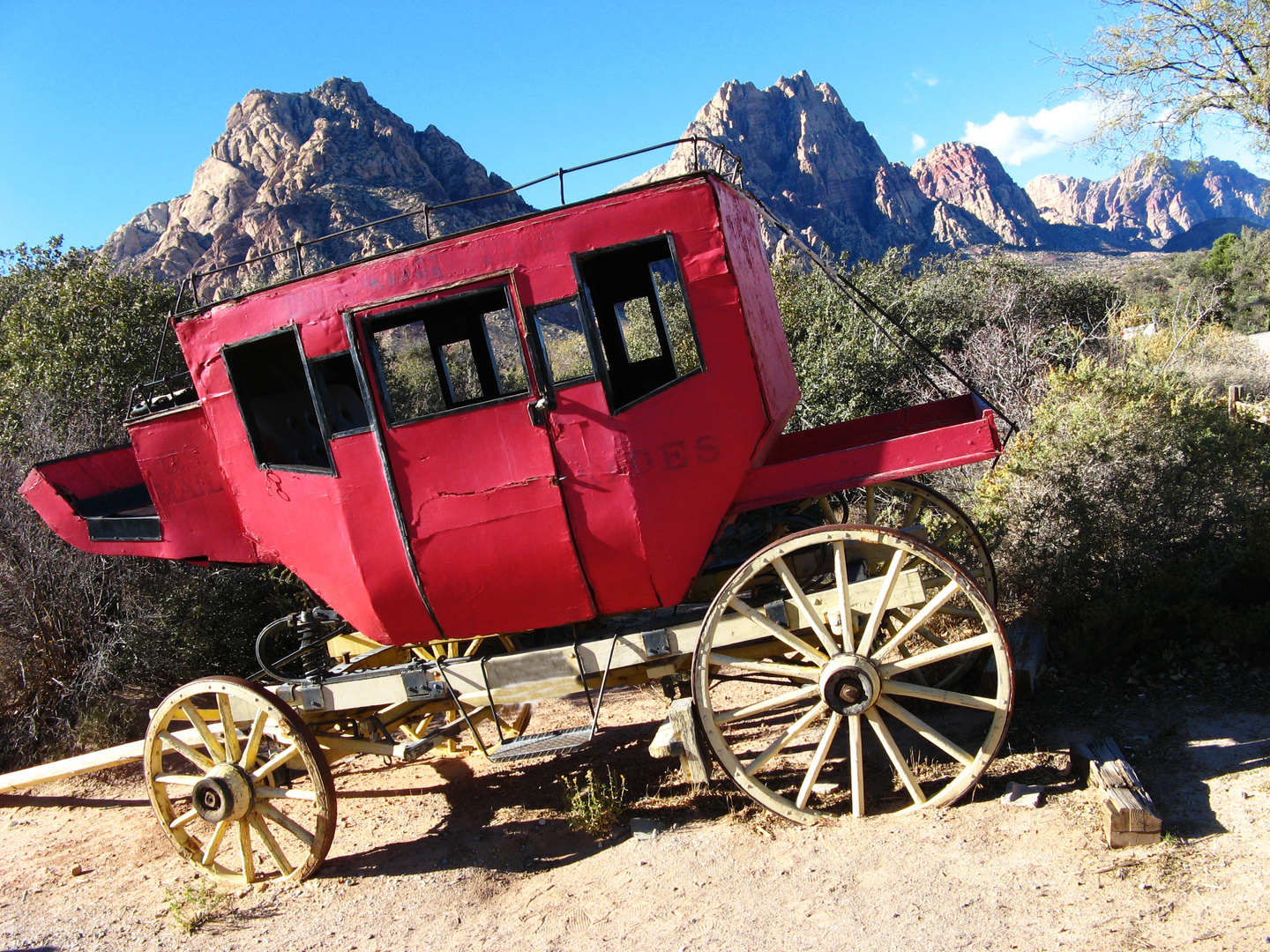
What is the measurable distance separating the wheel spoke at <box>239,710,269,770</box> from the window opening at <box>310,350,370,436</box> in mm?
1675

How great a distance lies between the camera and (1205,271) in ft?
101

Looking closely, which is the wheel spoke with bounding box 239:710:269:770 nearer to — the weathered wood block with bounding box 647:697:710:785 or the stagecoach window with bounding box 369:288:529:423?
the stagecoach window with bounding box 369:288:529:423

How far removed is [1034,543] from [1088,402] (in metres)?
1.17

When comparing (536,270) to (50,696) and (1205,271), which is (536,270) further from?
(1205,271)

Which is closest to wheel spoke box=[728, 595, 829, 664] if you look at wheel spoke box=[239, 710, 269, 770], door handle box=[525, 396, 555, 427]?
door handle box=[525, 396, 555, 427]

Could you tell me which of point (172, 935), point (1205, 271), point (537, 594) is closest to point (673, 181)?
point (537, 594)

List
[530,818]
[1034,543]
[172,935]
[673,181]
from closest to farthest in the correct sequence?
[673,181] → [172,935] → [530,818] → [1034,543]

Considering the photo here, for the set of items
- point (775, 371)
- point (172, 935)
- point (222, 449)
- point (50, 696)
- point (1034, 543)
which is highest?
point (222, 449)

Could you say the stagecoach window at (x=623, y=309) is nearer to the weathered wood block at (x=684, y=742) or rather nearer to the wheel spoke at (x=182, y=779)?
the weathered wood block at (x=684, y=742)

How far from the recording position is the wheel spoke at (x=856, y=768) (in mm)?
3918

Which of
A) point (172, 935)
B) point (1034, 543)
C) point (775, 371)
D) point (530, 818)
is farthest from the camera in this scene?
point (1034, 543)

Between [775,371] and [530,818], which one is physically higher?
[775,371]

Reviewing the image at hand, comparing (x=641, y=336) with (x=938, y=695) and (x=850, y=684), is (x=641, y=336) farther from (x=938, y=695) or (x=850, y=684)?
(x=938, y=695)

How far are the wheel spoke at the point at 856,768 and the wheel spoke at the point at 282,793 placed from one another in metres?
2.92
